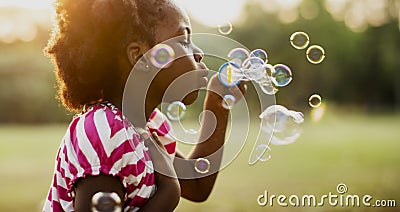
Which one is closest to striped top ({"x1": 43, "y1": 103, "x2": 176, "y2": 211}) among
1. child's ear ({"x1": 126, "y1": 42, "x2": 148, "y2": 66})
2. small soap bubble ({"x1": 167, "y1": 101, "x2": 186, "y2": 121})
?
child's ear ({"x1": 126, "y1": 42, "x2": 148, "y2": 66})

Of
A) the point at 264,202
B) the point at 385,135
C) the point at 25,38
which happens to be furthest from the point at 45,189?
the point at 25,38

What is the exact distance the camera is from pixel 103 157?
1734mm

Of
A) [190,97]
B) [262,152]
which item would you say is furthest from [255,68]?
[190,97]

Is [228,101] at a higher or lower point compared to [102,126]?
higher

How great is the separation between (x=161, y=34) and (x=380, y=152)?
9441 mm

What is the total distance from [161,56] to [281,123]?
35.5 inches

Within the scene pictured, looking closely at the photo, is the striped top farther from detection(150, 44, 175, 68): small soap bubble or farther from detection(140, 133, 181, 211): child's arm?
detection(150, 44, 175, 68): small soap bubble

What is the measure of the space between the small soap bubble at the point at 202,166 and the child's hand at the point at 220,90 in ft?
0.59

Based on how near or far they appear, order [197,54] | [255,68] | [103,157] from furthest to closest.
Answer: [255,68] < [197,54] < [103,157]

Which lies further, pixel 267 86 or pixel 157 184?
pixel 267 86

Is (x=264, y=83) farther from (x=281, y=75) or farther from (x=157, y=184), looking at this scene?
(x=157, y=184)

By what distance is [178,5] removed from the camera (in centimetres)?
198

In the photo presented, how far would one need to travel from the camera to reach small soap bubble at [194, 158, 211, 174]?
88.7 inches

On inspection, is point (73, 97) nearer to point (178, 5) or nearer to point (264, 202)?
point (178, 5)
